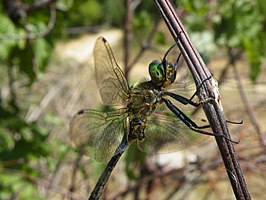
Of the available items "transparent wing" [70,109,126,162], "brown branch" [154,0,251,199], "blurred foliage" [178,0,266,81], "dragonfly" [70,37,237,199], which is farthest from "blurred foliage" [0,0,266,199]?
"brown branch" [154,0,251,199]

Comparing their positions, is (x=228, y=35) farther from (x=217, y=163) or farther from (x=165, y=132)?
(x=165, y=132)

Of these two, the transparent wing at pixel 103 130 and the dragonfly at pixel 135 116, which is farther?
the transparent wing at pixel 103 130

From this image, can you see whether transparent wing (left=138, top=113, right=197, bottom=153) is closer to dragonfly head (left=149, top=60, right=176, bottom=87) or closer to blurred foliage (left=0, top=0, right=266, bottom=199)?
dragonfly head (left=149, top=60, right=176, bottom=87)

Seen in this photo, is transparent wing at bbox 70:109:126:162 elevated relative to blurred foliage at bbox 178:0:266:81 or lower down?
lower down

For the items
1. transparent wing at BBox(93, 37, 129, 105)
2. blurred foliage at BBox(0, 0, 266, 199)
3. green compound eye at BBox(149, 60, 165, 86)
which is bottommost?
green compound eye at BBox(149, 60, 165, 86)

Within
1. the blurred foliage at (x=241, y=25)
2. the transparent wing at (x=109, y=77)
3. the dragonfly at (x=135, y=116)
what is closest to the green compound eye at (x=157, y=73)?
the dragonfly at (x=135, y=116)

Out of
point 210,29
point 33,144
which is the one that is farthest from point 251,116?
point 33,144

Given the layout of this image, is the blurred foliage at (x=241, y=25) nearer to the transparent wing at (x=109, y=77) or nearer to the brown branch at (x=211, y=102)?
the transparent wing at (x=109, y=77)
